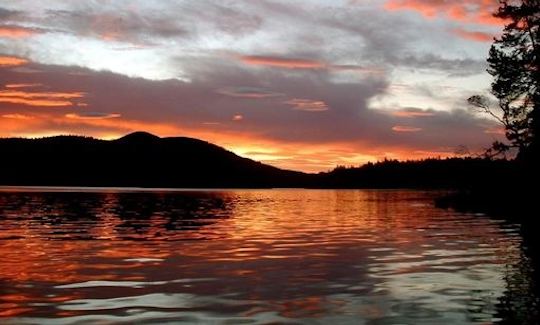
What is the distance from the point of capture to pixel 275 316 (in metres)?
15.4

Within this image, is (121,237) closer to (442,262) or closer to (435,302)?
(442,262)

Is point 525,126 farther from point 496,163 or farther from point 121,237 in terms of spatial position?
point 121,237

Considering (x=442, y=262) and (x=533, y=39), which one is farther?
(x=533, y=39)

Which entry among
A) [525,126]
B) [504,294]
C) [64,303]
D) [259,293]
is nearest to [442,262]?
[504,294]

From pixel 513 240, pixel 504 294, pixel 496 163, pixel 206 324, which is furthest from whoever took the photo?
pixel 496 163

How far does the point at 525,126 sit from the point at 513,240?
1398 inches

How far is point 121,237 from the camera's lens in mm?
37781

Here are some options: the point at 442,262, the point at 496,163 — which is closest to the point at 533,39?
the point at 496,163

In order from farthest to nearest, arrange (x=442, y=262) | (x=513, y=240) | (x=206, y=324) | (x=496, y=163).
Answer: (x=496, y=163)
(x=513, y=240)
(x=442, y=262)
(x=206, y=324)

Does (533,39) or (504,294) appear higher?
(533,39)

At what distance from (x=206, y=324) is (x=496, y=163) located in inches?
2591

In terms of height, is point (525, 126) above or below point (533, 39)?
below

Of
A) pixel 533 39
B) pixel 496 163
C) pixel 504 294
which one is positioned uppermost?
pixel 533 39

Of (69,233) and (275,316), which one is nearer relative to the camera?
(275,316)
